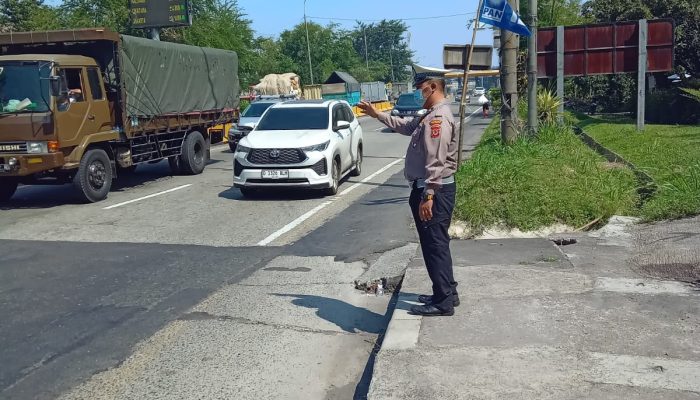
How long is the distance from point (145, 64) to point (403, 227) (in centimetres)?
758

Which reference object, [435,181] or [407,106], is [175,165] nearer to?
[435,181]

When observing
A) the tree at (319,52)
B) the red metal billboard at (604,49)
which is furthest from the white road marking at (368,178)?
the tree at (319,52)

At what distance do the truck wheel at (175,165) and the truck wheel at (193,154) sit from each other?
87 mm

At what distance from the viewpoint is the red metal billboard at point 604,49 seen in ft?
69.2

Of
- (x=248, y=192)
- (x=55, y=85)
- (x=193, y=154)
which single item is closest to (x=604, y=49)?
(x=193, y=154)

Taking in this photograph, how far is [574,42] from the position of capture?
21422mm

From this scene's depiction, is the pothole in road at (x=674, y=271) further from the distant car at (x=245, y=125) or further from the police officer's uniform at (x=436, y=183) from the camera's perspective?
the distant car at (x=245, y=125)

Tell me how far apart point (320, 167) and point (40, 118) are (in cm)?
470

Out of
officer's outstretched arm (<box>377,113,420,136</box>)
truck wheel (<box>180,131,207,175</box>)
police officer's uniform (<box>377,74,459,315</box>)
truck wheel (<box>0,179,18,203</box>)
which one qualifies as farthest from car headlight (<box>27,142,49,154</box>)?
police officer's uniform (<box>377,74,459,315</box>)

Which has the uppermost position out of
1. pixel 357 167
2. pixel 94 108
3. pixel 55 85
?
pixel 55 85

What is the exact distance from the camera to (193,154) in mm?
16828

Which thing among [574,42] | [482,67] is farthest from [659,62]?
[482,67]

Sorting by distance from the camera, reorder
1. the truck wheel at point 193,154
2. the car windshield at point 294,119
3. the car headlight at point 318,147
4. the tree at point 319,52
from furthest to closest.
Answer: the tree at point 319,52
the truck wheel at point 193,154
the car windshield at point 294,119
the car headlight at point 318,147

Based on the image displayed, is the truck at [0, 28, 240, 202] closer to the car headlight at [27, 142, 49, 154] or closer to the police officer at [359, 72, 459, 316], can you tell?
the car headlight at [27, 142, 49, 154]
